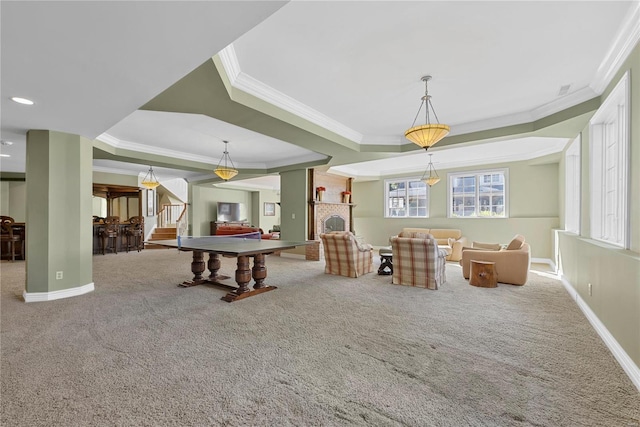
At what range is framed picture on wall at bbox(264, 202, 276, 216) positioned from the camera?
1466cm

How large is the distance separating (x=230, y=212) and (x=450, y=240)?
9.50 m

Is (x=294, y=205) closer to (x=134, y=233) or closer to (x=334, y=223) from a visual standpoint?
(x=334, y=223)

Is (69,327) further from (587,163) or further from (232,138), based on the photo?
(587,163)

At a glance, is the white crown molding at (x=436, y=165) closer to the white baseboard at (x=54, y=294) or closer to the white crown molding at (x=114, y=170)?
the white baseboard at (x=54, y=294)

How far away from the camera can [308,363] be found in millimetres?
2238

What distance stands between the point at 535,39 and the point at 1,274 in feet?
30.2

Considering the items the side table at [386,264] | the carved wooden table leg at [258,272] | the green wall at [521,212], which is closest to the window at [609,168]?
the side table at [386,264]

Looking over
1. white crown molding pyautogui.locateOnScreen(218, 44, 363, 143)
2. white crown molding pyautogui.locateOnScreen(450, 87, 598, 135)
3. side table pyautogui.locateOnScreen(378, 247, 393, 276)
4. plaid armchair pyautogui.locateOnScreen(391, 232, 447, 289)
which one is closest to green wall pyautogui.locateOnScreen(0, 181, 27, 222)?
white crown molding pyautogui.locateOnScreen(218, 44, 363, 143)

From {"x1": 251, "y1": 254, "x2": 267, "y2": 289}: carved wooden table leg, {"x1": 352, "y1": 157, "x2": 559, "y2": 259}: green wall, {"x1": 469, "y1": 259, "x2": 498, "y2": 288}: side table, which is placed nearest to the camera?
{"x1": 251, "y1": 254, "x2": 267, "y2": 289}: carved wooden table leg

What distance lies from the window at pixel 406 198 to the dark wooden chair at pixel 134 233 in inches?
330

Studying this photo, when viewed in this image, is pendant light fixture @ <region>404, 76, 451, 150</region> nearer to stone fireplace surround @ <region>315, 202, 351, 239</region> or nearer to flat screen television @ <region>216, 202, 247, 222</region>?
stone fireplace surround @ <region>315, 202, 351, 239</region>

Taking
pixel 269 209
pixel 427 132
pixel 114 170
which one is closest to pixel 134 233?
pixel 114 170

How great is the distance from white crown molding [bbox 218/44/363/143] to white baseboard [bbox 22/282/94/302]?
376cm

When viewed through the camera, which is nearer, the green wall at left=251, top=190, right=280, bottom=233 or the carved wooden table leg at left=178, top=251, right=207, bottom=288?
the carved wooden table leg at left=178, top=251, right=207, bottom=288
